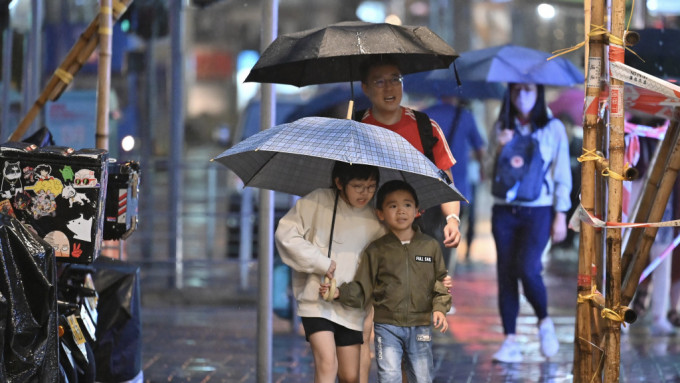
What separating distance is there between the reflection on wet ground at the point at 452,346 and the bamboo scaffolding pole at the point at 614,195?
2377mm

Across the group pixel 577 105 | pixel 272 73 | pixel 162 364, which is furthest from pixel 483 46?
pixel 162 364

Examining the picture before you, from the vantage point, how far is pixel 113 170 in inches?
224

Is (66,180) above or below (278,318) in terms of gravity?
above

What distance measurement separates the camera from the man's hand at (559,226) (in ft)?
26.6

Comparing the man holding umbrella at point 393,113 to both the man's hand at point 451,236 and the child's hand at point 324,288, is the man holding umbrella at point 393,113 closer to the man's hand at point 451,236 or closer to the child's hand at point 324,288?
the man's hand at point 451,236

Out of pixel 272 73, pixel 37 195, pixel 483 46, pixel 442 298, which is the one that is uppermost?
pixel 483 46

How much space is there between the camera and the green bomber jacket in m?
5.23

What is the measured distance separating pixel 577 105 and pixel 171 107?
17.4 feet

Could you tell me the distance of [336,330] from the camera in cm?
539

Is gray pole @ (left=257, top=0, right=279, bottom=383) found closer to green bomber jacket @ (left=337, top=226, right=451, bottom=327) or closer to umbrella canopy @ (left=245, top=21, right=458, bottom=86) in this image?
umbrella canopy @ (left=245, top=21, right=458, bottom=86)

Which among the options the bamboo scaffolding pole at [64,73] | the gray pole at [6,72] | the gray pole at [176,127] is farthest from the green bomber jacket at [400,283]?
the gray pole at [176,127]

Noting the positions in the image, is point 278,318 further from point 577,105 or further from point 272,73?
point 272,73

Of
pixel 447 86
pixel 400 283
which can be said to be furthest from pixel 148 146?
pixel 400 283

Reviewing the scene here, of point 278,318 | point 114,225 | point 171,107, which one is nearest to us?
point 114,225
